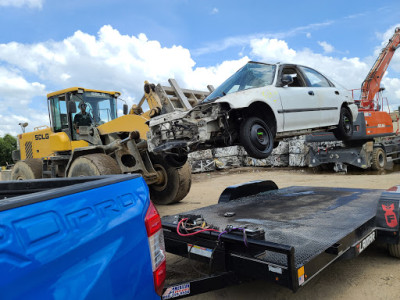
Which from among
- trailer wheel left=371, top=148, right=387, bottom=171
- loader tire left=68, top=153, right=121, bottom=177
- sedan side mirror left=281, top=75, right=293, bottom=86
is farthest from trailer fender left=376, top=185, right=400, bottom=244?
trailer wheel left=371, top=148, right=387, bottom=171

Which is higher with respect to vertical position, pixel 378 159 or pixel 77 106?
pixel 77 106

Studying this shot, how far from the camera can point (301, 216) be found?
4102mm

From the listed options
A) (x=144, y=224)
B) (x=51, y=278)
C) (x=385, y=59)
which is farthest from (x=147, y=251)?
(x=385, y=59)

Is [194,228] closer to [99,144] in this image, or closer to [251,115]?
[251,115]

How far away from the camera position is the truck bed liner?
3.08 m

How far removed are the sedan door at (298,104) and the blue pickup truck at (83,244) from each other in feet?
13.7

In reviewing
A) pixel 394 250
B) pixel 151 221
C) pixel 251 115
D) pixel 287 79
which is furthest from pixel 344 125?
pixel 151 221

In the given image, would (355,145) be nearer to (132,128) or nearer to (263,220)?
(132,128)

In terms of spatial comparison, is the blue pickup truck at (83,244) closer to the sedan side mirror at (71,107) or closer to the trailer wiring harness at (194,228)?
the trailer wiring harness at (194,228)

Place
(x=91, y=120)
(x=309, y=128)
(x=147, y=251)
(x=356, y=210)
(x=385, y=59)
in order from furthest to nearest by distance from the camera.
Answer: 1. (x=385, y=59)
2. (x=91, y=120)
3. (x=309, y=128)
4. (x=356, y=210)
5. (x=147, y=251)

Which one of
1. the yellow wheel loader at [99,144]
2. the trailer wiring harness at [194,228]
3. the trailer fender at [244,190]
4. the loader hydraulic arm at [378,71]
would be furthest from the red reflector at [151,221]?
the loader hydraulic arm at [378,71]

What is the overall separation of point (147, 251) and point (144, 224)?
0.44 ft

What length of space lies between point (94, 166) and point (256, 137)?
3123 millimetres

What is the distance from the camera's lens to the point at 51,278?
1.20 metres
